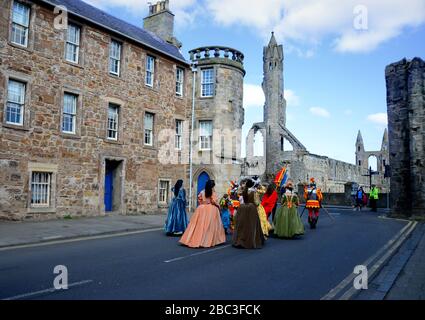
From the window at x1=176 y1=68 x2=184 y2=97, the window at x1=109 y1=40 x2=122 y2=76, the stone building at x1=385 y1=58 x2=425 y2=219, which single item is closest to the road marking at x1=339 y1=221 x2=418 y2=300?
the stone building at x1=385 y1=58 x2=425 y2=219

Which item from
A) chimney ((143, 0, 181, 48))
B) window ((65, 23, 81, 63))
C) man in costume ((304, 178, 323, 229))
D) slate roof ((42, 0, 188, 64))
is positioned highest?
chimney ((143, 0, 181, 48))

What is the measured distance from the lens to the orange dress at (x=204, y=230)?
9.77 m

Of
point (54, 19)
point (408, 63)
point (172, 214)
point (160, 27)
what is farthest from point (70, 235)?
point (408, 63)

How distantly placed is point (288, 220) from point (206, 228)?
3269 mm

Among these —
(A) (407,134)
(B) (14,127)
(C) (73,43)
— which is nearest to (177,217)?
(B) (14,127)

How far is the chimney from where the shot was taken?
25.9m

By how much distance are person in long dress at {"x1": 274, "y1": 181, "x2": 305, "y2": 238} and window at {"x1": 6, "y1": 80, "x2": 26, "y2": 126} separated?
10.9 metres

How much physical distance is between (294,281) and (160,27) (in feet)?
77.0

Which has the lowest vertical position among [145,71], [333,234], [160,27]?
[333,234]

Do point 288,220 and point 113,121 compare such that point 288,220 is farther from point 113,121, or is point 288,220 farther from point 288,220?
point 113,121

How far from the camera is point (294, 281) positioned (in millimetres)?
6188

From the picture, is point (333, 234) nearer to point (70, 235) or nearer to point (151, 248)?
point (151, 248)

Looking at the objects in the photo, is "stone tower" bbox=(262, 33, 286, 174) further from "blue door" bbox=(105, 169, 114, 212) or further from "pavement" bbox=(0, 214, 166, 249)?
"pavement" bbox=(0, 214, 166, 249)

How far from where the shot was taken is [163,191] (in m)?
22.1
